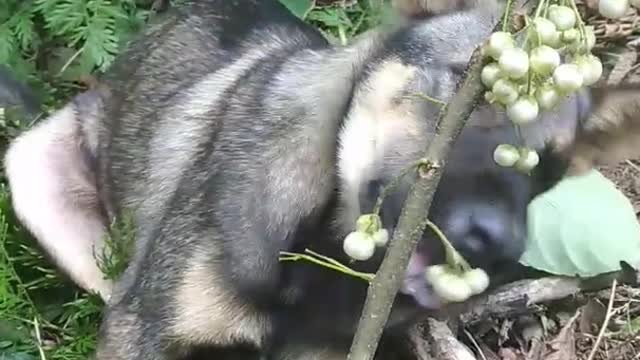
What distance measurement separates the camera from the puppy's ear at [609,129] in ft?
8.96

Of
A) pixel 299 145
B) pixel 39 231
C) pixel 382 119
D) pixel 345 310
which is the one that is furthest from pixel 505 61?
pixel 39 231

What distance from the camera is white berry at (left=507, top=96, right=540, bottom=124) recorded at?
1.78 m

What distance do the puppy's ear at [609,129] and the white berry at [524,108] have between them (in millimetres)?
971

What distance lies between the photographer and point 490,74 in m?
1.85

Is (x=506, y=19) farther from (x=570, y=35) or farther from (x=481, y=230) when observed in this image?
(x=481, y=230)

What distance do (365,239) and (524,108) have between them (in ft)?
1.28

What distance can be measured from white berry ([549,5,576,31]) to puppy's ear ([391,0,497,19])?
1158mm

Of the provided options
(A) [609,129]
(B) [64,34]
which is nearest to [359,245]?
(A) [609,129]

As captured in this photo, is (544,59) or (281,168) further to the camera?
(281,168)

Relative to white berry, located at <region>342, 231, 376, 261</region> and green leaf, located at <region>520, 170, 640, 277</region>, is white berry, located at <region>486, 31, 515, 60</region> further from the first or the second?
green leaf, located at <region>520, 170, 640, 277</region>

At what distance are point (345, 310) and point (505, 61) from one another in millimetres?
1494

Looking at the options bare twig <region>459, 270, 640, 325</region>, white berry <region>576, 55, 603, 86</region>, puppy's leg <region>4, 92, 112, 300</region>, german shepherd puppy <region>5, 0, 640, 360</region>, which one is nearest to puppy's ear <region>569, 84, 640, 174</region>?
german shepherd puppy <region>5, 0, 640, 360</region>

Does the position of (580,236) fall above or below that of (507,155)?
below

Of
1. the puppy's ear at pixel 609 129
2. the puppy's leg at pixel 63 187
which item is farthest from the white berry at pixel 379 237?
the puppy's leg at pixel 63 187
